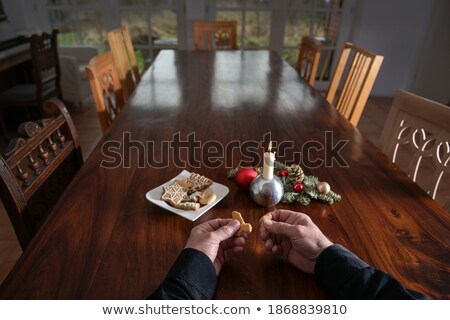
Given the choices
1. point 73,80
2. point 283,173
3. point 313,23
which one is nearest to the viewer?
point 283,173

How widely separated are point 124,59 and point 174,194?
5.30 ft

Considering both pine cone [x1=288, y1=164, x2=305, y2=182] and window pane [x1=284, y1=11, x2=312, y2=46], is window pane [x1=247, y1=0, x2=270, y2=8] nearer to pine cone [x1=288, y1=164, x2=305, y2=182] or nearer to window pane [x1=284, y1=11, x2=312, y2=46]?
window pane [x1=284, y1=11, x2=312, y2=46]

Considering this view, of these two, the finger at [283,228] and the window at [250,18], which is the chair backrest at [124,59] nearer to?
the finger at [283,228]

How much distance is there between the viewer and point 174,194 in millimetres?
783

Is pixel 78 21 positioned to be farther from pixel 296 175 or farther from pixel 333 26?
pixel 296 175

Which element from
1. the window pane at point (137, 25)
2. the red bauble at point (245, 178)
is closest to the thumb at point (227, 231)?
the red bauble at point (245, 178)

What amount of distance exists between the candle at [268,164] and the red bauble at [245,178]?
0.07 metres

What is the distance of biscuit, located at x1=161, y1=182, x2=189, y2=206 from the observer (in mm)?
764

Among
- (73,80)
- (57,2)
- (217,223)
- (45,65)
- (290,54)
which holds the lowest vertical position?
(73,80)

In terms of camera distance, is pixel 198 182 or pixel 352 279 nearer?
pixel 352 279

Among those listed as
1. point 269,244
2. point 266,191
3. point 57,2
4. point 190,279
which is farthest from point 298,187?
point 57,2

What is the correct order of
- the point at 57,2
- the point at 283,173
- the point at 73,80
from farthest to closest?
the point at 57,2
the point at 73,80
the point at 283,173

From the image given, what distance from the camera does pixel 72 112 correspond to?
10.8 ft
